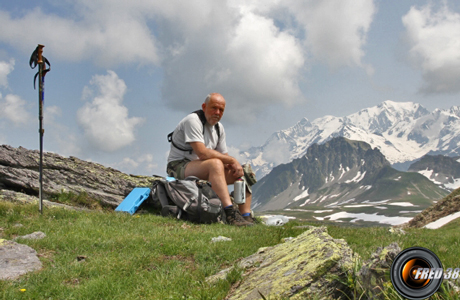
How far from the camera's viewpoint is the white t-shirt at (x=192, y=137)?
11.2 meters

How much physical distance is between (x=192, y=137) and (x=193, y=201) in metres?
2.10

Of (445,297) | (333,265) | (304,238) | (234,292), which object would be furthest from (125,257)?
(445,297)

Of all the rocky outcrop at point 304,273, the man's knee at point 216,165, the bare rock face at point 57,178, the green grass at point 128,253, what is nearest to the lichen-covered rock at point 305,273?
the rocky outcrop at point 304,273

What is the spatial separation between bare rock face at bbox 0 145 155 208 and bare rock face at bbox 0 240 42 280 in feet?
21.9

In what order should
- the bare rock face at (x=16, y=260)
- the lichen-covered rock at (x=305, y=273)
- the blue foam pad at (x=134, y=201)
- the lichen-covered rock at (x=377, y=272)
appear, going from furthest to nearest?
the blue foam pad at (x=134, y=201), the bare rock face at (x=16, y=260), the lichen-covered rock at (x=305, y=273), the lichen-covered rock at (x=377, y=272)

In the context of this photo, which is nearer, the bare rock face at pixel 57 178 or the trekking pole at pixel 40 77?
the trekking pole at pixel 40 77

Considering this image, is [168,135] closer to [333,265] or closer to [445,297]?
[333,265]

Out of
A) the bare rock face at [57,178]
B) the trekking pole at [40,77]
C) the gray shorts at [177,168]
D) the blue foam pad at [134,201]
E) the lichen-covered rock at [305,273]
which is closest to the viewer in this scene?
the lichen-covered rock at [305,273]

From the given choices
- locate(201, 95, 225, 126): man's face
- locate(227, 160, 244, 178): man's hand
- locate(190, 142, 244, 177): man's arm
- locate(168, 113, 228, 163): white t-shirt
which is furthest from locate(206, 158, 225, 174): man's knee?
locate(201, 95, 225, 126): man's face

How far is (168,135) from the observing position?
41.5 feet

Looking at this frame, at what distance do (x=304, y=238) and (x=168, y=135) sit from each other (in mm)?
8354

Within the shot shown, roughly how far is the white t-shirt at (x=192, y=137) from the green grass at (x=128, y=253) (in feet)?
8.03

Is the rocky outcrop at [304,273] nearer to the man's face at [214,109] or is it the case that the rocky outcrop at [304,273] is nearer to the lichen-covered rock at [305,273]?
the lichen-covered rock at [305,273]

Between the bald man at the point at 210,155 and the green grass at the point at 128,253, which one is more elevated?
the bald man at the point at 210,155
